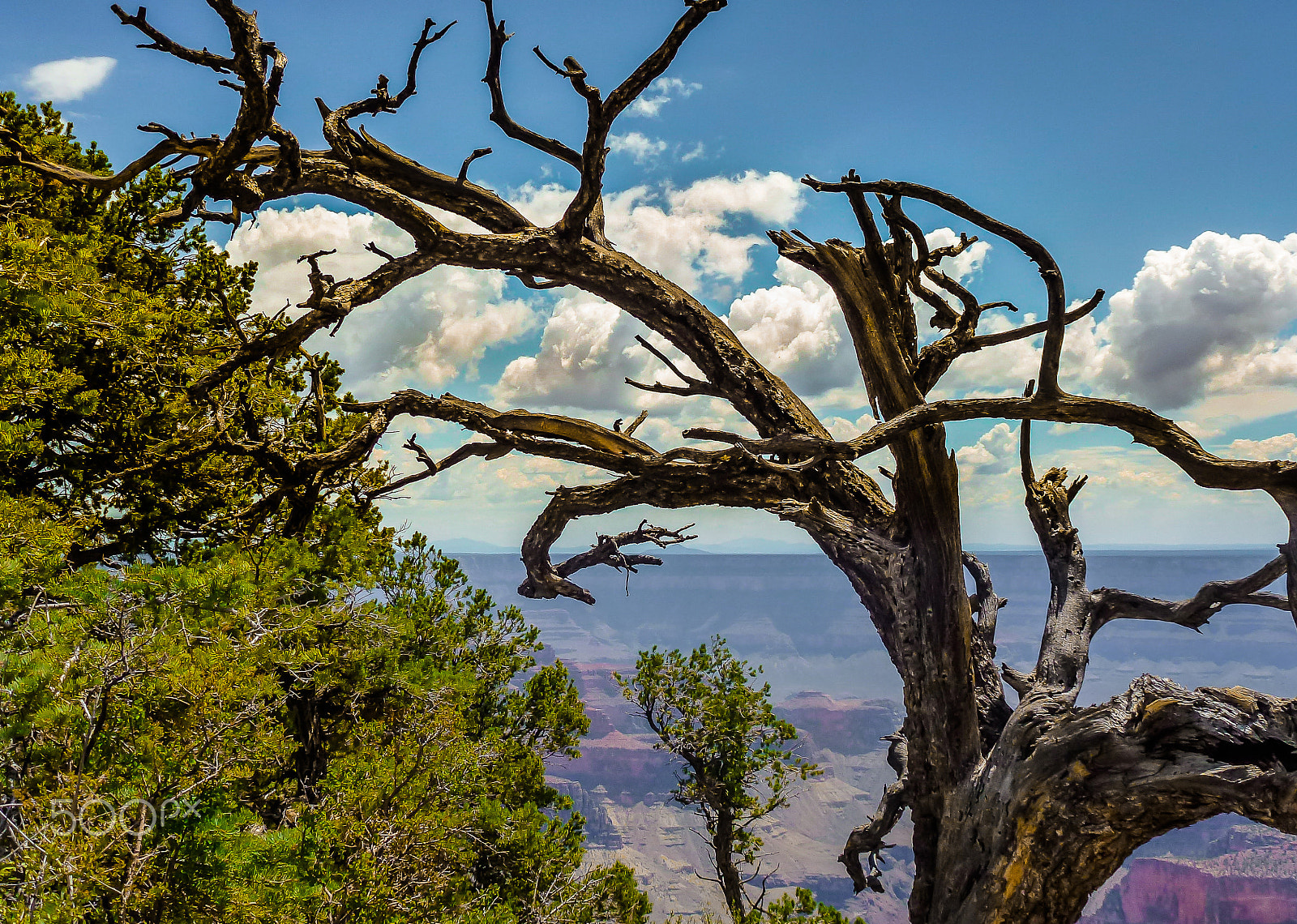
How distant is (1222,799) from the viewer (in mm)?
3693

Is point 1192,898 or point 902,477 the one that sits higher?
point 902,477

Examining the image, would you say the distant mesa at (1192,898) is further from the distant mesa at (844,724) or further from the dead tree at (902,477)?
A: the dead tree at (902,477)

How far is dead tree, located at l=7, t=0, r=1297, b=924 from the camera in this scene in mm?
4145

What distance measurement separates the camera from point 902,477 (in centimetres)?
575

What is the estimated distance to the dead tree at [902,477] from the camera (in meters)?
4.14

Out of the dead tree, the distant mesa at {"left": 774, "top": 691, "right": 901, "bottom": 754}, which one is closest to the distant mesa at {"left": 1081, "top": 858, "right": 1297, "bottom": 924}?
the distant mesa at {"left": 774, "top": 691, "right": 901, "bottom": 754}

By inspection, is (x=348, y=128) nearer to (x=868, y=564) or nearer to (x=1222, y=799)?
(x=868, y=564)

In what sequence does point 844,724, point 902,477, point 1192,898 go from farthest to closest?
point 844,724, point 1192,898, point 902,477

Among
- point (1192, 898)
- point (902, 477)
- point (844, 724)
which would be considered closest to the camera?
point (902, 477)

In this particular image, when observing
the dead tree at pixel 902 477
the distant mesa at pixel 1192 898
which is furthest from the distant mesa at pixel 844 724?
the dead tree at pixel 902 477

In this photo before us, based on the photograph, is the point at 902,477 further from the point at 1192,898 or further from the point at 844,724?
the point at 844,724

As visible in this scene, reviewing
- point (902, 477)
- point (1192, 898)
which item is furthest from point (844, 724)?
point (902, 477)

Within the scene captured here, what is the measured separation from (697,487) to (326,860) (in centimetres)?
326

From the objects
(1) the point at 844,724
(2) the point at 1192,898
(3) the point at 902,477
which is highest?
(3) the point at 902,477
